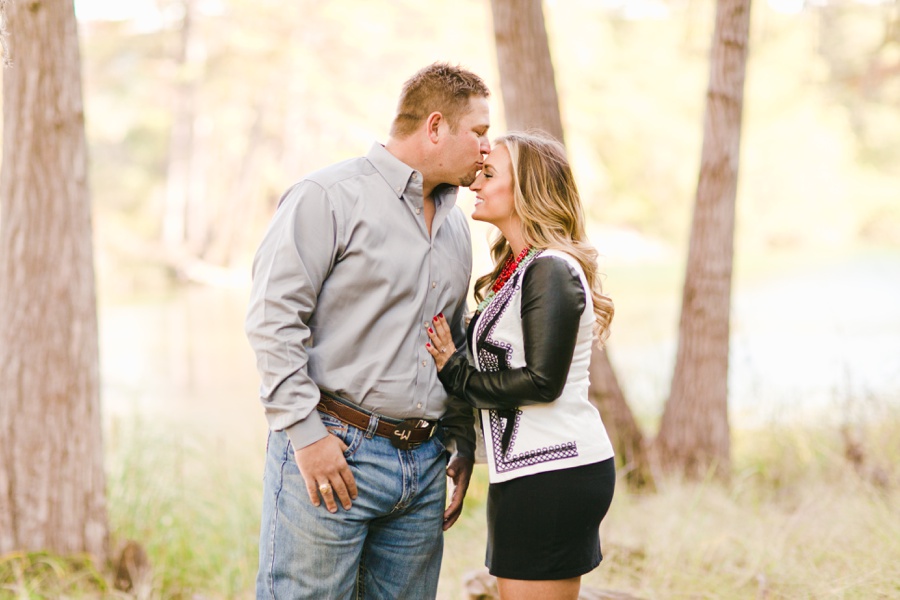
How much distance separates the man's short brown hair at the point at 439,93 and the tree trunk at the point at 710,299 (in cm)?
312

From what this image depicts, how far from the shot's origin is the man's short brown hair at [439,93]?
98.0 inches

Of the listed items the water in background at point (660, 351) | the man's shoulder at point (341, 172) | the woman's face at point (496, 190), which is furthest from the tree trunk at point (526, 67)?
the man's shoulder at point (341, 172)

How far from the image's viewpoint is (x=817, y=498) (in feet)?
15.6

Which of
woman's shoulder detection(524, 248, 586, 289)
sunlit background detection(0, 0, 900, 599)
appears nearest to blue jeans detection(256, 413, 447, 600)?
woman's shoulder detection(524, 248, 586, 289)

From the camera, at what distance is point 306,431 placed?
226 centimetres

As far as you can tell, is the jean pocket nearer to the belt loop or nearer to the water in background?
the belt loop

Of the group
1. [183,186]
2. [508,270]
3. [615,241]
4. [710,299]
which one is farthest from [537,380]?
[183,186]

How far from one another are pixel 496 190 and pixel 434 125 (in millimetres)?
248

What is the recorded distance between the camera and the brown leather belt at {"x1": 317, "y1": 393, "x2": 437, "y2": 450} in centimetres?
238

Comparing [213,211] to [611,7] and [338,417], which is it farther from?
[338,417]

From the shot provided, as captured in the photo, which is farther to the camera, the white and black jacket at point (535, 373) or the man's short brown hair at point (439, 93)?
the man's short brown hair at point (439, 93)

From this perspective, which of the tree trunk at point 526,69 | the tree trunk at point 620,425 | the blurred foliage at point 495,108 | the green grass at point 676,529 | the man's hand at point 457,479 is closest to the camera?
the man's hand at point 457,479

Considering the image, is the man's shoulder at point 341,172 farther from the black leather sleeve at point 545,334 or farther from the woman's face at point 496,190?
the black leather sleeve at point 545,334

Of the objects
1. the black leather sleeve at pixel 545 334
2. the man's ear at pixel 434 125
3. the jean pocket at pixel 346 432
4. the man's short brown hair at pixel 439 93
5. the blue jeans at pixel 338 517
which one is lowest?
the blue jeans at pixel 338 517
